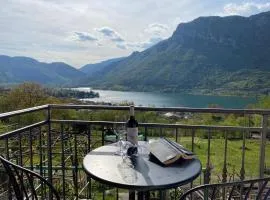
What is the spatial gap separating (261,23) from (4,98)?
123 metres

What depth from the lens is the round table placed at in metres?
1.51

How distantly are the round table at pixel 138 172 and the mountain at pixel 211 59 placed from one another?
88.7 m

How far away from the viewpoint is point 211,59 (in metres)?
116

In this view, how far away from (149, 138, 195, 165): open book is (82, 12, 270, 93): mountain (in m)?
88.5

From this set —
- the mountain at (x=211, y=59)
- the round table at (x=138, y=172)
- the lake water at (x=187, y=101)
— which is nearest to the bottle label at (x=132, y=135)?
the round table at (x=138, y=172)

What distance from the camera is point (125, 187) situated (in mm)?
1494

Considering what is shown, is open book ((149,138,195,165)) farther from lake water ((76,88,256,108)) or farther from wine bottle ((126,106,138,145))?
lake water ((76,88,256,108))

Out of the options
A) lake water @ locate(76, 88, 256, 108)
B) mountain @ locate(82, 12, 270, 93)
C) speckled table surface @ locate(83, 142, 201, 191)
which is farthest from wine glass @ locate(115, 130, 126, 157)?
mountain @ locate(82, 12, 270, 93)

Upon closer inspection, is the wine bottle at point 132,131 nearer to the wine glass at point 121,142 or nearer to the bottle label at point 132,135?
the bottle label at point 132,135

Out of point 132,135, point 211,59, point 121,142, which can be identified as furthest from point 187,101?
point 132,135

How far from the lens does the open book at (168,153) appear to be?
5.78 feet

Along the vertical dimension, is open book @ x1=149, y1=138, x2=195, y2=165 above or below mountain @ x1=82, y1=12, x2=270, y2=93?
below

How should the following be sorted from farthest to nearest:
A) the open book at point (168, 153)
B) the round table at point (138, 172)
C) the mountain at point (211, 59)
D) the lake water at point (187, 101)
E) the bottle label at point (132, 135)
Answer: the mountain at point (211, 59) < the lake water at point (187, 101) < the bottle label at point (132, 135) < the open book at point (168, 153) < the round table at point (138, 172)

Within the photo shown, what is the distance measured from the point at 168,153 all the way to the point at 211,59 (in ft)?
391
